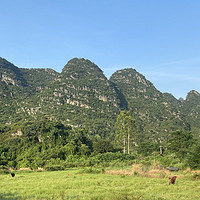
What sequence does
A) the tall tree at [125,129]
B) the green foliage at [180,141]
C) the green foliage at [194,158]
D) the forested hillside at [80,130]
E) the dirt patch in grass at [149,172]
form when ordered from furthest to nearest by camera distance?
the tall tree at [125,129] → the green foliage at [180,141] → the forested hillside at [80,130] → the green foliage at [194,158] → the dirt patch in grass at [149,172]

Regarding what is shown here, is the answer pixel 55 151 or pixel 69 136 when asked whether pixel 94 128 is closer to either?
pixel 69 136

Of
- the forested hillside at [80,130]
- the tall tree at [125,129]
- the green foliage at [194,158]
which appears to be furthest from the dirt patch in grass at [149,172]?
the tall tree at [125,129]

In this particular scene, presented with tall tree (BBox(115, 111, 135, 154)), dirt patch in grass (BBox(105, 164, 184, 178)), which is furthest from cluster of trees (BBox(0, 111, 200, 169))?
dirt patch in grass (BBox(105, 164, 184, 178))

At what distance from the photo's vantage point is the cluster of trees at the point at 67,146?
5000 centimetres

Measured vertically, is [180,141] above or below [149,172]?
above

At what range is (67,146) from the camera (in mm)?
60531

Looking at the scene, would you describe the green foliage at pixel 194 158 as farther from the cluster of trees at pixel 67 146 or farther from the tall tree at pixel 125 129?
the tall tree at pixel 125 129

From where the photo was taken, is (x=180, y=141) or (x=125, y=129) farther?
(x=125, y=129)

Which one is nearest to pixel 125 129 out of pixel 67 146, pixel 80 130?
pixel 80 130

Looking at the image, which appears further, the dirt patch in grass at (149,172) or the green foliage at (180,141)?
the green foliage at (180,141)

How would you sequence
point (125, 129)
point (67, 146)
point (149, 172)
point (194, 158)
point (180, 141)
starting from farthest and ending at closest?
point (125, 129), point (67, 146), point (180, 141), point (194, 158), point (149, 172)

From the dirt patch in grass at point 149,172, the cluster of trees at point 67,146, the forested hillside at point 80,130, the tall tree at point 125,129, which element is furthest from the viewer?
the tall tree at point 125,129

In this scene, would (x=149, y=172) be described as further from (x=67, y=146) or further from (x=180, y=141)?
(x=67, y=146)

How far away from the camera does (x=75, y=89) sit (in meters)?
197
